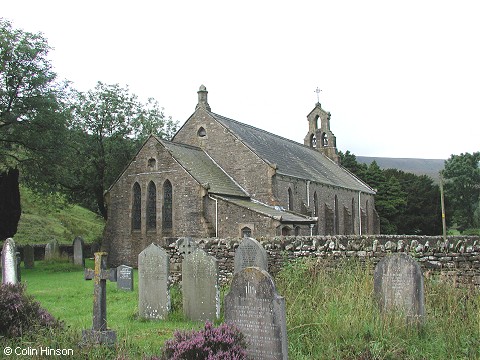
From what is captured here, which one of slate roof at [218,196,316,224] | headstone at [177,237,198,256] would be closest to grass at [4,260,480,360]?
headstone at [177,237,198,256]

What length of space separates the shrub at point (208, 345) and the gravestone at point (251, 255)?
6.05 m

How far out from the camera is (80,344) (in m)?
7.90

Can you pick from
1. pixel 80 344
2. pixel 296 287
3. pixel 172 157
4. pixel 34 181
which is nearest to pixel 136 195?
pixel 172 157

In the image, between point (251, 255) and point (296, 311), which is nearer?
point (296, 311)

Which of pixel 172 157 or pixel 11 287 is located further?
pixel 172 157

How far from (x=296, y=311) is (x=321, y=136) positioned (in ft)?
141

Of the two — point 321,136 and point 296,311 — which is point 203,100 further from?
point 296,311

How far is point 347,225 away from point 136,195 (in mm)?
19763

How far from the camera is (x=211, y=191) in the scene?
2728cm

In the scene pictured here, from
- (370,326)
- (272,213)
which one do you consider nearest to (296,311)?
(370,326)

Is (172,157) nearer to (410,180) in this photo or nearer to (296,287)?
(296,287)

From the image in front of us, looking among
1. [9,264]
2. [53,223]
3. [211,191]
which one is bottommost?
[9,264]

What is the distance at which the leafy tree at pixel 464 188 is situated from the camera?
236 feet

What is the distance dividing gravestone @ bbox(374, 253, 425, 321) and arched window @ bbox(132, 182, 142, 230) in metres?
21.2
